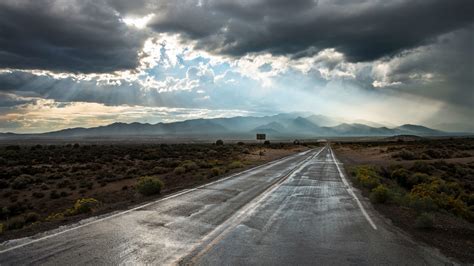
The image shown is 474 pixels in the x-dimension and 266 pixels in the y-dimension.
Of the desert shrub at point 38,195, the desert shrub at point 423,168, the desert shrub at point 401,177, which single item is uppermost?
the desert shrub at point 423,168

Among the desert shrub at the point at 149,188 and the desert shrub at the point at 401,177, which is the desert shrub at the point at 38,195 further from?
the desert shrub at the point at 401,177

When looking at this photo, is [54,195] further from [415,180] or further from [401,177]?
[401,177]

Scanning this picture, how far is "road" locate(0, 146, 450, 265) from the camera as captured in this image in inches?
249

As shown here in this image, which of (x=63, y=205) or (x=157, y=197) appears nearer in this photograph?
(x=157, y=197)

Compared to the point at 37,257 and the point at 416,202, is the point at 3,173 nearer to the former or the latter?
the point at 37,257

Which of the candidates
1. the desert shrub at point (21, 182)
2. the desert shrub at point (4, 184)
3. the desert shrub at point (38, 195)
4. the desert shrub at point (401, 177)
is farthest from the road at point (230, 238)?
the desert shrub at point (4, 184)

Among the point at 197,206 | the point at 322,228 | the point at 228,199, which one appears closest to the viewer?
the point at 322,228

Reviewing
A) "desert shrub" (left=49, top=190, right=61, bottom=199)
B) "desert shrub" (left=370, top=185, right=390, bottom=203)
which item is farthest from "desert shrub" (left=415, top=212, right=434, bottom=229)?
"desert shrub" (left=49, top=190, right=61, bottom=199)

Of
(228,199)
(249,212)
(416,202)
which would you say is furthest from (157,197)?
(416,202)

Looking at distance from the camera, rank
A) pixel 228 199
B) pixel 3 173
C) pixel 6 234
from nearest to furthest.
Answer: pixel 6 234 < pixel 228 199 < pixel 3 173

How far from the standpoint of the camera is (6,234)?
327 inches

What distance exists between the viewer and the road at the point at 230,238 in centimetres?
631

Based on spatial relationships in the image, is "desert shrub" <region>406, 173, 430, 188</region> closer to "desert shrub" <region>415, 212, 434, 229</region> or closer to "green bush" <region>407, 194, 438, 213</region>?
"green bush" <region>407, 194, 438, 213</region>

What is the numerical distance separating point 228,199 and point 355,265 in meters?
7.15
